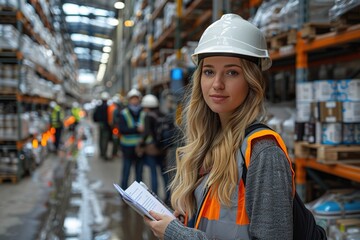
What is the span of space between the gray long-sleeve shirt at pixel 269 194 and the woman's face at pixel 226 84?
0.83 ft

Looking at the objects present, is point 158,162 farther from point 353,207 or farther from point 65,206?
point 353,207

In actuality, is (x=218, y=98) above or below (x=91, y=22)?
below

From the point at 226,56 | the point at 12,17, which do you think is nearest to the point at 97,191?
the point at 12,17

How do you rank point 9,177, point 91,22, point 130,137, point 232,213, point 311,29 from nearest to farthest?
point 232,213
point 311,29
point 130,137
point 9,177
point 91,22

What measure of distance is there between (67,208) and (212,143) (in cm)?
506

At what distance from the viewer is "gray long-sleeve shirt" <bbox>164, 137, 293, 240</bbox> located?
127cm

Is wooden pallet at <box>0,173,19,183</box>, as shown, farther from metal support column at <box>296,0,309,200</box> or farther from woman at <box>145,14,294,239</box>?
woman at <box>145,14,294,239</box>

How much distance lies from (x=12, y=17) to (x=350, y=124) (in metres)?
7.20

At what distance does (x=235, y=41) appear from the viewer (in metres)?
1.50

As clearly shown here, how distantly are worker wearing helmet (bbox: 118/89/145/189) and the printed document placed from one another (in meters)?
4.86

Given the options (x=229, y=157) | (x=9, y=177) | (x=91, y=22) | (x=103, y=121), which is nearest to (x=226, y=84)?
(x=229, y=157)

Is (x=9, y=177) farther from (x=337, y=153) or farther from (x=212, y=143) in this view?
(x=212, y=143)

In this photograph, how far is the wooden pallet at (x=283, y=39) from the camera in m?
3.73

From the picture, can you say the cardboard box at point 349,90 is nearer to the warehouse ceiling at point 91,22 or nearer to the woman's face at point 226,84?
the woman's face at point 226,84
